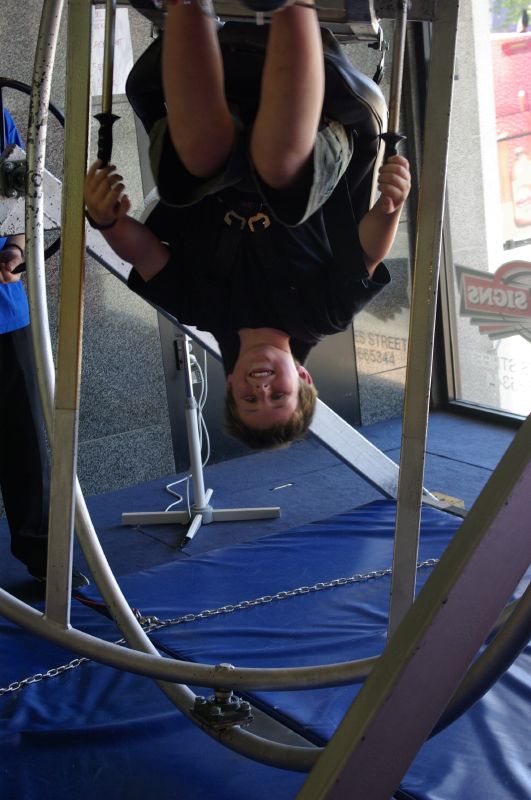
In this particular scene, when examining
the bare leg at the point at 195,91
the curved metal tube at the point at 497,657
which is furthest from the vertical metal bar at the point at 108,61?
the curved metal tube at the point at 497,657

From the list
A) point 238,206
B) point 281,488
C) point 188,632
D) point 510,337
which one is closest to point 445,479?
point 281,488

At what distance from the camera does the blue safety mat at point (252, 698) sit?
1754 mm

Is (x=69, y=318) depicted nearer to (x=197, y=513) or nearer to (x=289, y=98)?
(x=289, y=98)

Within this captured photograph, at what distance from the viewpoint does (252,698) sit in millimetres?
2084

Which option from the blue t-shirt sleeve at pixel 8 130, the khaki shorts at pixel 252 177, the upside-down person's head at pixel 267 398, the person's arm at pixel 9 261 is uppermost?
the blue t-shirt sleeve at pixel 8 130

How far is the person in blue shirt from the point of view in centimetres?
262

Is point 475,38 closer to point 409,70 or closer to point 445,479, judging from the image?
point 409,70

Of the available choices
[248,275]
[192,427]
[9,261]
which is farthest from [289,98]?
[192,427]

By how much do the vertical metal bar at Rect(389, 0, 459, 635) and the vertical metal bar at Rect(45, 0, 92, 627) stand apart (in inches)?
21.6

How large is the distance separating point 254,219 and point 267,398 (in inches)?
12.4

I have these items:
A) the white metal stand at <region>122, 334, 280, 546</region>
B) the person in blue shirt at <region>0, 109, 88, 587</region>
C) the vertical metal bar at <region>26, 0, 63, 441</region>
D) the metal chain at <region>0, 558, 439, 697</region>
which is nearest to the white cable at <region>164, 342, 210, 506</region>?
the white metal stand at <region>122, 334, 280, 546</region>

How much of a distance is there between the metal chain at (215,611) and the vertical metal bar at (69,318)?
0.66 metres

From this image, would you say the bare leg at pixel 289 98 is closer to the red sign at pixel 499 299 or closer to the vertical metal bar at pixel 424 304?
the vertical metal bar at pixel 424 304

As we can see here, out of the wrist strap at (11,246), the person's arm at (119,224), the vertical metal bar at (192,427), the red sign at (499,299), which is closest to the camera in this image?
the person's arm at (119,224)
